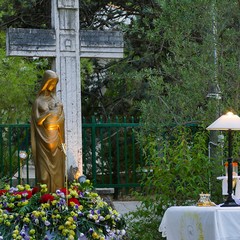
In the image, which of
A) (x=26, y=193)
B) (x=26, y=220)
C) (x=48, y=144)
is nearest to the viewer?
(x=26, y=220)

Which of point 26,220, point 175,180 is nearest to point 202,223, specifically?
point 26,220

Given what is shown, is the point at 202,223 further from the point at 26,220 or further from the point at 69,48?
the point at 69,48

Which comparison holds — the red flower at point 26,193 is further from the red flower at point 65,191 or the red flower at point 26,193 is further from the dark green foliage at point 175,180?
the dark green foliage at point 175,180

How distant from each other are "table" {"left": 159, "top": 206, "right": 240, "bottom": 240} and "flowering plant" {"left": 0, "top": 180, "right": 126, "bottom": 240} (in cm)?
75

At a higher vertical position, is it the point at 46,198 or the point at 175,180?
the point at 175,180

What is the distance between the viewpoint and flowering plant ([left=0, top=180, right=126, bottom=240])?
11.0 metres

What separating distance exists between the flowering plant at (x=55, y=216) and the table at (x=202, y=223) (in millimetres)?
747

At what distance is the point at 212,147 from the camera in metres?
14.2

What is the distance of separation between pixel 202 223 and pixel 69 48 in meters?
3.99

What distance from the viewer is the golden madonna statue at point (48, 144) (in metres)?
11.7

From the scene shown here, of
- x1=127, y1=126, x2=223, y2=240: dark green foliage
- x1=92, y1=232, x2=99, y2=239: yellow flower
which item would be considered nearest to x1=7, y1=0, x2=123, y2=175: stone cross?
x1=127, y1=126, x2=223, y2=240: dark green foliage

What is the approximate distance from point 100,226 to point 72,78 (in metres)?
2.66

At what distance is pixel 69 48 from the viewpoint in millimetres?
13336

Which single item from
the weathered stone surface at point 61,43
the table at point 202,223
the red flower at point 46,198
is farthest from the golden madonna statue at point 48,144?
the table at point 202,223
